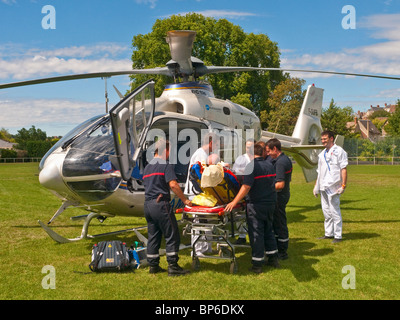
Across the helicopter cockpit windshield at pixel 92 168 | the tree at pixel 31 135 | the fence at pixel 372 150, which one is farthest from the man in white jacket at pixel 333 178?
the tree at pixel 31 135

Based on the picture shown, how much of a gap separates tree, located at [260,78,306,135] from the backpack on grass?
3212 cm

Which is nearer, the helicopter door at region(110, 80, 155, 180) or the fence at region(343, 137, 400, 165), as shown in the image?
the helicopter door at region(110, 80, 155, 180)

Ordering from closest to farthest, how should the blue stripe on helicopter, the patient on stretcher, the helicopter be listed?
the patient on stretcher, the helicopter, the blue stripe on helicopter

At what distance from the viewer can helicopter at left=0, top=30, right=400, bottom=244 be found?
5.64 metres

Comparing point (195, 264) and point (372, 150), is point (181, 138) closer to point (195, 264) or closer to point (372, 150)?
point (195, 264)

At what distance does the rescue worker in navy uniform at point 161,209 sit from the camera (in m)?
5.15

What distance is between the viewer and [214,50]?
109 ft

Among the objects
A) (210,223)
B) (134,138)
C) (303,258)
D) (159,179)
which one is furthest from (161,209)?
(303,258)

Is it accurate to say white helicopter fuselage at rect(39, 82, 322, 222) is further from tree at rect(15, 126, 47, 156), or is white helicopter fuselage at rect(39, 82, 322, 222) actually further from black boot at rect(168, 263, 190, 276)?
tree at rect(15, 126, 47, 156)

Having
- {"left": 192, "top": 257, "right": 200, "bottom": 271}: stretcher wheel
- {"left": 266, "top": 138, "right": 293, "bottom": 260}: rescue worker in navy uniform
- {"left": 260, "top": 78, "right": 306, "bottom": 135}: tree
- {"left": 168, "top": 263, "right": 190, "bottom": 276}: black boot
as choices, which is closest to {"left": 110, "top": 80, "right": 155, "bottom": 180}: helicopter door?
{"left": 168, "top": 263, "right": 190, "bottom": 276}: black boot

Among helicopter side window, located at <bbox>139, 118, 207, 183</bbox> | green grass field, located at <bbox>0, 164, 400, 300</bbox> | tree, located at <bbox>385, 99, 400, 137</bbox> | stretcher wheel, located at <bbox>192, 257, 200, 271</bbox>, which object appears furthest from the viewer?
tree, located at <bbox>385, 99, 400, 137</bbox>

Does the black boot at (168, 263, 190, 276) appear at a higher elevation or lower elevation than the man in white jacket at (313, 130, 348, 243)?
lower

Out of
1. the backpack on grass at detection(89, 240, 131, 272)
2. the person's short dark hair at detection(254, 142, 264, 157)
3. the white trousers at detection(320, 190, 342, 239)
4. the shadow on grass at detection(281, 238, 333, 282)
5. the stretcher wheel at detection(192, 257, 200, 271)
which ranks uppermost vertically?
the person's short dark hair at detection(254, 142, 264, 157)
